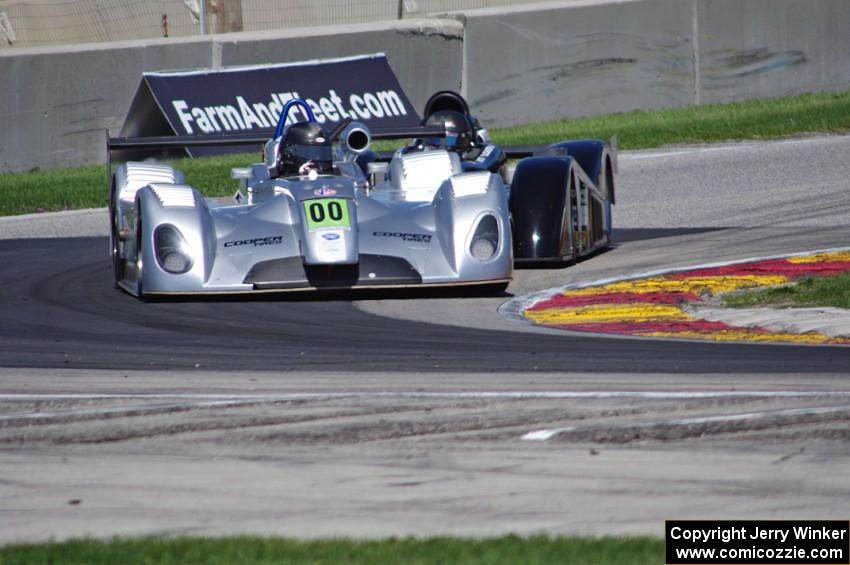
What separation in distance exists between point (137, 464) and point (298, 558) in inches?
52.4

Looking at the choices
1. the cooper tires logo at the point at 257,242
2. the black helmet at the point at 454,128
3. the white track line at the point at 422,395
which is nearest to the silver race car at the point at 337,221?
the cooper tires logo at the point at 257,242

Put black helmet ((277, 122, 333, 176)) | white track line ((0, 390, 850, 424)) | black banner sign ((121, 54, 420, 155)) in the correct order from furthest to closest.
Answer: black banner sign ((121, 54, 420, 155))
black helmet ((277, 122, 333, 176))
white track line ((0, 390, 850, 424))

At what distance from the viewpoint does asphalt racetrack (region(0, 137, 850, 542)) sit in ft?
14.7

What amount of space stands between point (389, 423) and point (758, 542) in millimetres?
1933

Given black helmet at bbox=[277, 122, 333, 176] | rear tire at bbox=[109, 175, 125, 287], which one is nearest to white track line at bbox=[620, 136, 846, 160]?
black helmet at bbox=[277, 122, 333, 176]

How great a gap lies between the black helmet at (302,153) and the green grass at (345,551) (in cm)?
613

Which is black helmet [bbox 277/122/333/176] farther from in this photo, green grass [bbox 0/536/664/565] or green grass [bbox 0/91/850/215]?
green grass [bbox 0/536/664/565]

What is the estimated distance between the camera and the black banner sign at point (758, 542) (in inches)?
152

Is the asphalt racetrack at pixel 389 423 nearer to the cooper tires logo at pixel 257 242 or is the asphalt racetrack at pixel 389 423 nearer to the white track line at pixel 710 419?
the white track line at pixel 710 419

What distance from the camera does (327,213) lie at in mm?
8953

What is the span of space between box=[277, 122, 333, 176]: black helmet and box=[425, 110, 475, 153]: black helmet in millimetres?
1570

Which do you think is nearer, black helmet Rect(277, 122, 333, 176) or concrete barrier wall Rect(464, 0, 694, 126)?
black helmet Rect(277, 122, 333, 176)

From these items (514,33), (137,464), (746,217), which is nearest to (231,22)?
(514,33)


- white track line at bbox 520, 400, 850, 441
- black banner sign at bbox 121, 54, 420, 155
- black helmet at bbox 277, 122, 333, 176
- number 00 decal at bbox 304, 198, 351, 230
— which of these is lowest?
white track line at bbox 520, 400, 850, 441
